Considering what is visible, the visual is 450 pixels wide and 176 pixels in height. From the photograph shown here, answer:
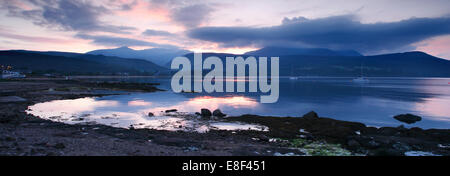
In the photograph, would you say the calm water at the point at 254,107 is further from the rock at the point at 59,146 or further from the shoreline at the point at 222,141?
the rock at the point at 59,146

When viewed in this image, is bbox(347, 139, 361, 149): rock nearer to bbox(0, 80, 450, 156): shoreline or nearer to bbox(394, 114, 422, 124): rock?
bbox(0, 80, 450, 156): shoreline

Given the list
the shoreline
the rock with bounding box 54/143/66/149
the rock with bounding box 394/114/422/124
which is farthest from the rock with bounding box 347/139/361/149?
the rock with bounding box 394/114/422/124

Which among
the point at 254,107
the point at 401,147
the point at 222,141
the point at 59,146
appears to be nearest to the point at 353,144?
the point at 401,147

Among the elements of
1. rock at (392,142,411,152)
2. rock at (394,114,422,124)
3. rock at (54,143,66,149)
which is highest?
rock at (54,143,66,149)

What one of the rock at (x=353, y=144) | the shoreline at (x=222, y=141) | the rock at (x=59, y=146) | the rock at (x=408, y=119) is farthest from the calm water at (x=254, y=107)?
the rock at (x=353, y=144)

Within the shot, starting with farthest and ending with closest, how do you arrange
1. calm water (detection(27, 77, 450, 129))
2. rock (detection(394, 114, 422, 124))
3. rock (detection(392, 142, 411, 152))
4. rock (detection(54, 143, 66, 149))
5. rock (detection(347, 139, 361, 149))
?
rock (detection(394, 114, 422, 124)), calm water (detection(27, 77, 450, 129)), rock (detection(347, 139, 361, 149)), rock (detection(392, 142, 411, 152)), rock (detection(54, 143, 66, 149))

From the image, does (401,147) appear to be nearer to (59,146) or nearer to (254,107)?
(59,146)
